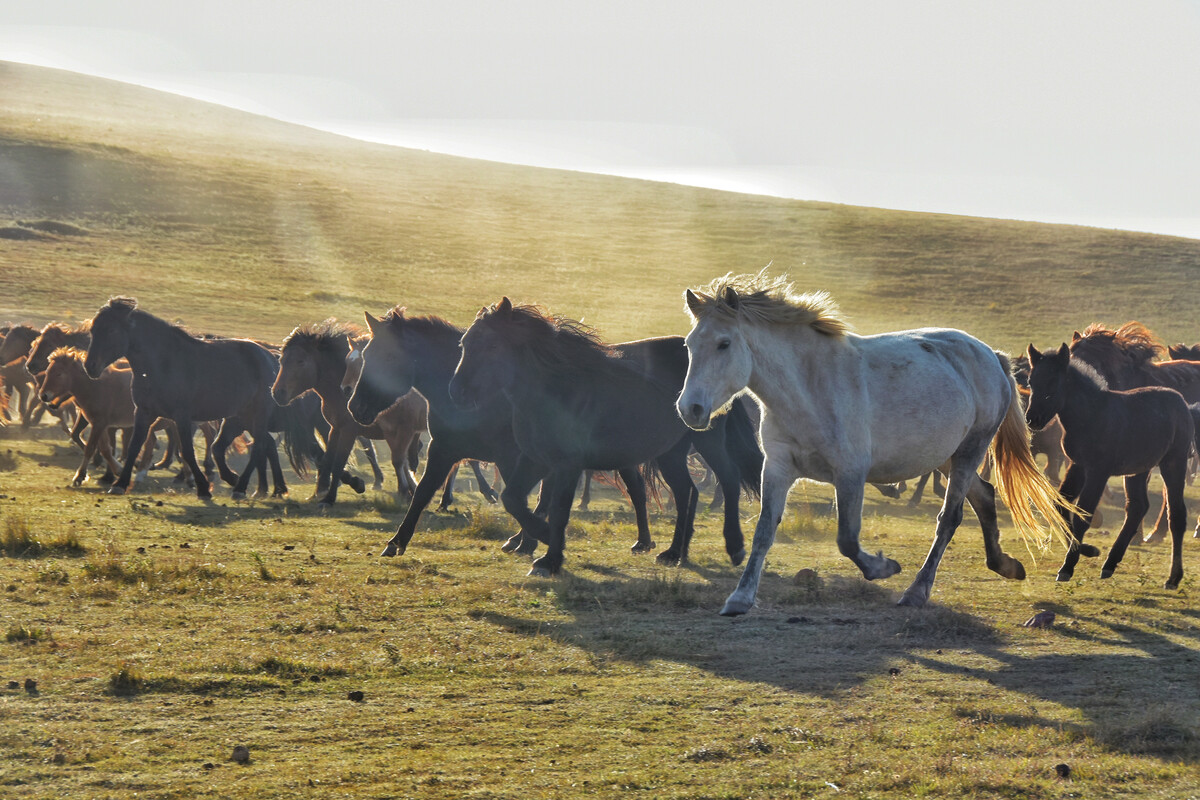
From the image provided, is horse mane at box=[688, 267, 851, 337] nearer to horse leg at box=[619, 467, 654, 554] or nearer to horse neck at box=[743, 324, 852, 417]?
horse neck at box=[743, 324, 852, 417]

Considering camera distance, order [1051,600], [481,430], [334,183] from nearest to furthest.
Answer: [1051,600] < [481,430] < [334,183]

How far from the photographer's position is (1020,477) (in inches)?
359

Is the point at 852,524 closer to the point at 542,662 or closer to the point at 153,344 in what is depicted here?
the point at 542,662

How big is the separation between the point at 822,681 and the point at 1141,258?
62.5 metres

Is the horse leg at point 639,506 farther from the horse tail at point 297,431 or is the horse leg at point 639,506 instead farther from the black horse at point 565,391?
the horse tail at point 297,431

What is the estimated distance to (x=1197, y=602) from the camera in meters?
8.71

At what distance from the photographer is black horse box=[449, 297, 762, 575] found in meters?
9.37

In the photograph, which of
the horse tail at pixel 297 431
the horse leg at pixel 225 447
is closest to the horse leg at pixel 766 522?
the horse leg at pixel 225 447

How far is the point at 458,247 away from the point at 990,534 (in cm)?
5246

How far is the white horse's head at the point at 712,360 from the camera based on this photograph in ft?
22.2

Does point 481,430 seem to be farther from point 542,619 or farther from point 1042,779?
point 1042,779

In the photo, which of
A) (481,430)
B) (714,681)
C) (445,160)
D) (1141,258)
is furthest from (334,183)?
(714,681)

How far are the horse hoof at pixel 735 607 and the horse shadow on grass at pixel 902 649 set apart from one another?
0.08 meters

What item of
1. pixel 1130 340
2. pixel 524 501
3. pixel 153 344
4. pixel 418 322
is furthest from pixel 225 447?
pixel 1130 340
